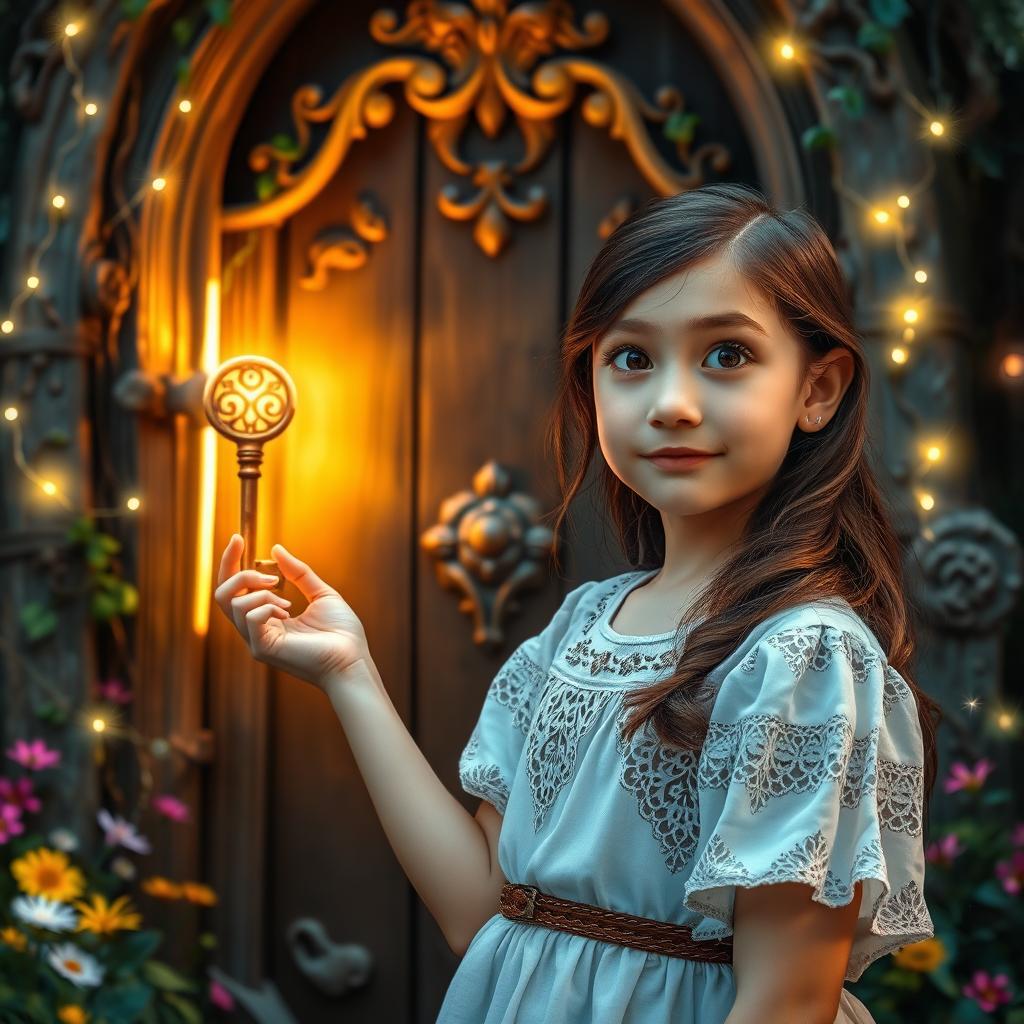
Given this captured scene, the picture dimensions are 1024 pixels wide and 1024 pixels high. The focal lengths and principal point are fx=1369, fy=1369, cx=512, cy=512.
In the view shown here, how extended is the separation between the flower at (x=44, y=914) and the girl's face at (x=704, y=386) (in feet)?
4.58

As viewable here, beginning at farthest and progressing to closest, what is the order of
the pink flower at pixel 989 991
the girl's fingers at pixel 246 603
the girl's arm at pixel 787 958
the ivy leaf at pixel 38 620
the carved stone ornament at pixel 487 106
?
the ivy leaf at pixel 38 620 → the carved stone ornament at pixel 487 106 → the pink flower at pixel 989 991 → the girl's fingers at pixel 246 603 → the girl's arm at pixel 787 958

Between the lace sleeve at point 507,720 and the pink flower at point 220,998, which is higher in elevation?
the lace sleeve at point 507,720

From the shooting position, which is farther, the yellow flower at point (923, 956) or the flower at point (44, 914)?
the flower at point (44, 914)

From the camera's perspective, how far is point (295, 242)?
260cm

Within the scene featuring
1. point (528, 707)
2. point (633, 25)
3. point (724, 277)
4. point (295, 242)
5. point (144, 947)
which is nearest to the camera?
point (724, 277)

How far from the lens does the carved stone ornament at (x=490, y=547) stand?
243 centimetres

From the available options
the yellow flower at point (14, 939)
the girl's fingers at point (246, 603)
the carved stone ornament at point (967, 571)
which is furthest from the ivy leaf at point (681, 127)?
the yellow flower at point (14, 939)

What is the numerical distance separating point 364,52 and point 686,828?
1818 mm

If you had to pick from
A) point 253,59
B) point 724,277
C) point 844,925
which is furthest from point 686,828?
point 253,59

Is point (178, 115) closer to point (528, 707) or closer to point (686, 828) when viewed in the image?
point (528, 707)

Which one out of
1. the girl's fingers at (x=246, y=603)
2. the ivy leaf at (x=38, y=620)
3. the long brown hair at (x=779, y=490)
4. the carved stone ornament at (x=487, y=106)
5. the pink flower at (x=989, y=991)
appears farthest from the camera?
the ivy leaf at (x=38, y=620)

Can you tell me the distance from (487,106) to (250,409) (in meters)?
1.21

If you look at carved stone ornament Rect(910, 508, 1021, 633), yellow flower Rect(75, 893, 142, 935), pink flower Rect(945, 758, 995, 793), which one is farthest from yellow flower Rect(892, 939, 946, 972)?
yellow flower Rect(75, 893, 142, 935)

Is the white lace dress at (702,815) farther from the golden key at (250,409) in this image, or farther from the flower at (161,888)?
the flower at (161,888)
